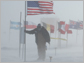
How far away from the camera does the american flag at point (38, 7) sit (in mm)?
8844

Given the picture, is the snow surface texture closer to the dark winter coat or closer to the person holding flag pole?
the dark winter coat

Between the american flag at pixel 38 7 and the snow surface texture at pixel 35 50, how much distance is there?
577 mm

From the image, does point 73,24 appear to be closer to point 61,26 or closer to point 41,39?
point 61,26

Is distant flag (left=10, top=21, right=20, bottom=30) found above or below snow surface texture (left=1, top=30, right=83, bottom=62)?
above

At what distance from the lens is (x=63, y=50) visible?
898 centimetres

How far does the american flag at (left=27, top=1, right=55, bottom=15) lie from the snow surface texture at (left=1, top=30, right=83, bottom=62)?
58 centimetres

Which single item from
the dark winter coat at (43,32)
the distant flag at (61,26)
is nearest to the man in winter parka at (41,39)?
the dark winter coat at (43,32)

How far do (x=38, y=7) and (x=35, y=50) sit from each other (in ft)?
3.47

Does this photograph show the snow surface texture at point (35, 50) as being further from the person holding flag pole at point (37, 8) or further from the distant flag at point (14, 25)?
the person holding flag pole at point (37, 8)

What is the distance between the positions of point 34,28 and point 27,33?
0.21m

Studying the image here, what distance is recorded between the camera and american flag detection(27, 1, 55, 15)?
29.0 feet

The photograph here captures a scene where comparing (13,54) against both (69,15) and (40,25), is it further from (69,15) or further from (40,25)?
(69,15)

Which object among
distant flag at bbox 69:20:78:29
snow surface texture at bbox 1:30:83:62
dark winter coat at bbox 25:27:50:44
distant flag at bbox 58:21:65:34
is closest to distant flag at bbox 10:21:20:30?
snow surface texture at bbox 1:30:83:62

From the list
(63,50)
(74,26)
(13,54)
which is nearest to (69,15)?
(74,26)
